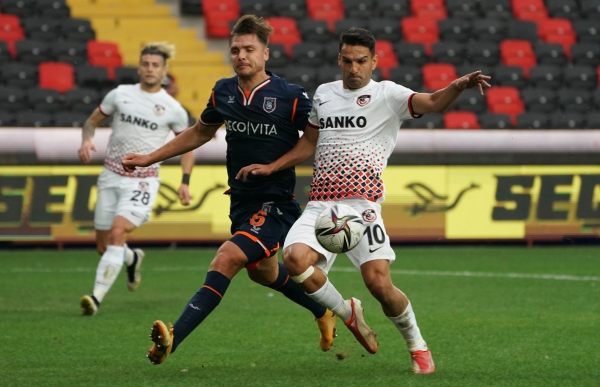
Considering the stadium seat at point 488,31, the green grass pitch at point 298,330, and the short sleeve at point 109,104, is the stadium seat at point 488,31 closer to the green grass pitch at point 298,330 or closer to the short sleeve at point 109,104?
the green grass pitch at point 298,330

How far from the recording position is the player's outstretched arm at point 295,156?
6.01m

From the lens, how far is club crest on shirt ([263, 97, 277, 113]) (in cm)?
628

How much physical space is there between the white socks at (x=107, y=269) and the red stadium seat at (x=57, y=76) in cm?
964

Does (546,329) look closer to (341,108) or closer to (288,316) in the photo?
(288,316)

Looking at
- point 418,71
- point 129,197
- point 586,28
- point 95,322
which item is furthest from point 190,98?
point 95,322

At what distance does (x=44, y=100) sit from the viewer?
17.1m

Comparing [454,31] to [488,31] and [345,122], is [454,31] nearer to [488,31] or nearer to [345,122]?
[488,31]

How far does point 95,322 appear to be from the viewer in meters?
8.12

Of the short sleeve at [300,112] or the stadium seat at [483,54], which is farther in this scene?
the stadium seat at [483,54]

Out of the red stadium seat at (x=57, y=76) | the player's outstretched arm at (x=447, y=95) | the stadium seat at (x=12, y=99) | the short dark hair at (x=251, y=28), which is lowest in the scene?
the stadium seat at (x=12, y=99)

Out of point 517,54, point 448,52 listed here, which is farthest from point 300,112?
point 517,54

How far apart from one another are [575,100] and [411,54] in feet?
10.7

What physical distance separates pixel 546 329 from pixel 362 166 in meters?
2.50

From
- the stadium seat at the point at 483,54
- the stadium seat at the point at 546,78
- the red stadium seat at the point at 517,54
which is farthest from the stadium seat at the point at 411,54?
the stadium seat at the point at 546,78
